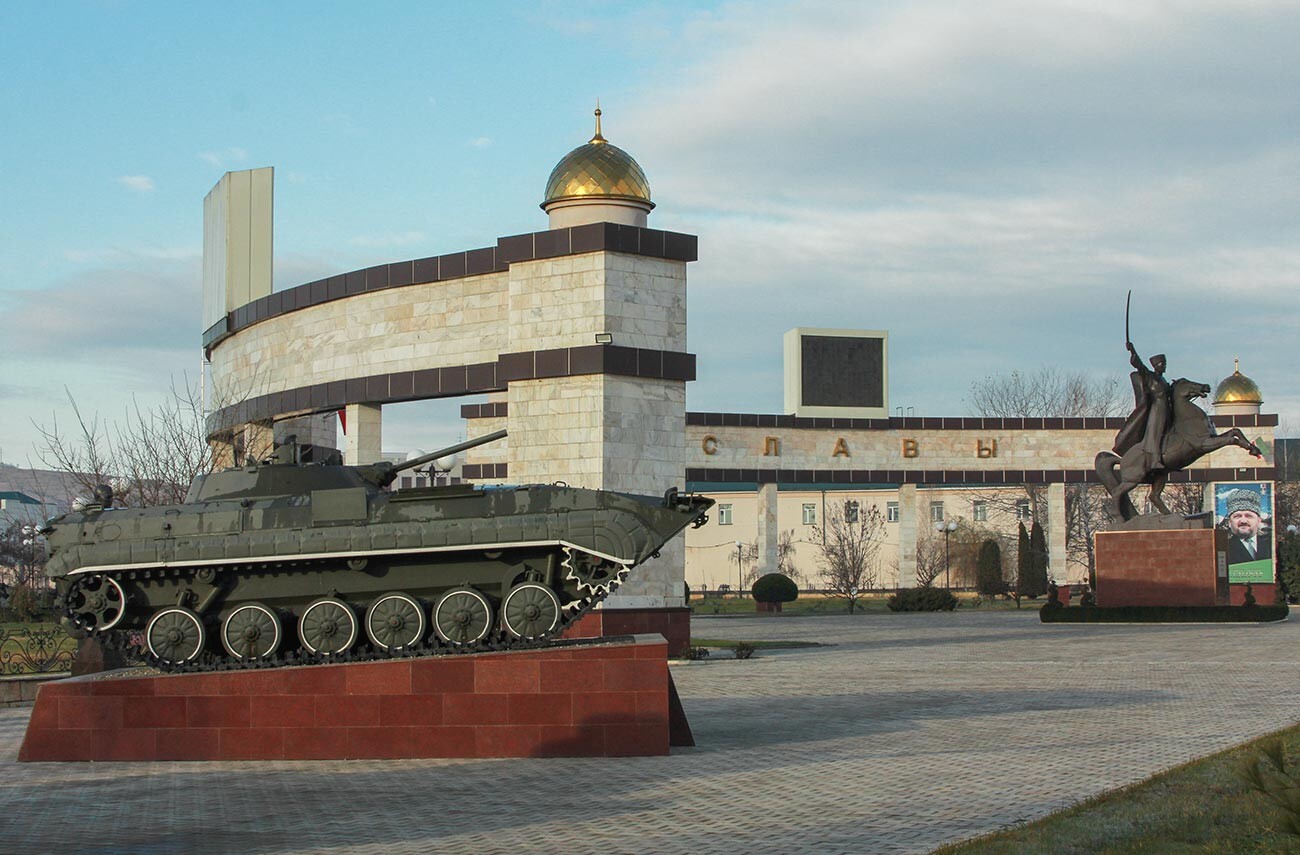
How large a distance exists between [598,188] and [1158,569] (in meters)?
20.5

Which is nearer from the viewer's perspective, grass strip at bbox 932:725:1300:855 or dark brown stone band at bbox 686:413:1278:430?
grass strip at bbox 932:725:1300:855

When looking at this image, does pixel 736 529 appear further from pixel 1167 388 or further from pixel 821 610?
pixel 1167 388

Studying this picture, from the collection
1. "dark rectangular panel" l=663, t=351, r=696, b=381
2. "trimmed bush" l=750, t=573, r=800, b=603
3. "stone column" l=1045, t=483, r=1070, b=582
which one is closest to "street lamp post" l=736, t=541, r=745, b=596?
"trimmed bush" l=750, t=573, r=800, b=603

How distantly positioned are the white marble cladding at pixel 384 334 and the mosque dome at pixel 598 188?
1724 millimetres

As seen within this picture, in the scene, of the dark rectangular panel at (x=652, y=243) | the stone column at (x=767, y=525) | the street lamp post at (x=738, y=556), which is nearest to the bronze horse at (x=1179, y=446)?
the stone column at (x=767, y=525)

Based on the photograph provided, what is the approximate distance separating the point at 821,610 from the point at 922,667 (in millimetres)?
30457

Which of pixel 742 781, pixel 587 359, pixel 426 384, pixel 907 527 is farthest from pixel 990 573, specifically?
pixel 742 781

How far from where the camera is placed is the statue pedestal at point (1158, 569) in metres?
38.7

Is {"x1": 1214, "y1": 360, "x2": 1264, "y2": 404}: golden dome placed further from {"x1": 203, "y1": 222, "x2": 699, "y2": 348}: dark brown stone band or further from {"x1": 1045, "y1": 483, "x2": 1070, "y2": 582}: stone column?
{"x1": 203, "y1": 222, "x2": 699, "y2": 348}: dark brown stone band

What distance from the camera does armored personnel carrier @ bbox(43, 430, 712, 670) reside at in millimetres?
15195

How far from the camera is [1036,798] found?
11.4 metres

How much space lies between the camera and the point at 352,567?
1555cm

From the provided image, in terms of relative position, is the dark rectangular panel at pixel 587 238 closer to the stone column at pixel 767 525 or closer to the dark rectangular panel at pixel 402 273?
the dark rectangular panel at pixel 402 273

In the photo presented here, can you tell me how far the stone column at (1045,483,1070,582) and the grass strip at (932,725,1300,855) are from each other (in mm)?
42857
